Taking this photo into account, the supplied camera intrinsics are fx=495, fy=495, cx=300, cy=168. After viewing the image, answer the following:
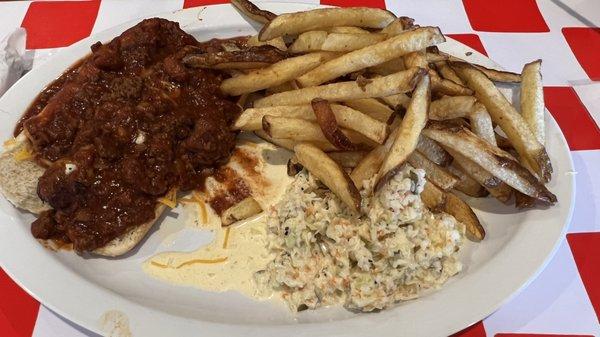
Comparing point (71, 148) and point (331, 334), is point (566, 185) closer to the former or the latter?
point (331, 334)

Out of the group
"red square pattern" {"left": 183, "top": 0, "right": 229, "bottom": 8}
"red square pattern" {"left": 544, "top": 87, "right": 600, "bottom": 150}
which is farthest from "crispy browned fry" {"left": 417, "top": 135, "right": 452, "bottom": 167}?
"red square pattern" {"left": 183, "top": 0, "right": 229, "bottom": 8}

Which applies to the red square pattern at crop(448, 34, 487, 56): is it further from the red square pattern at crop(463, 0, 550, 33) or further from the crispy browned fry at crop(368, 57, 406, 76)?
the crispy browned fry at crop(368, 57, 406, 76)

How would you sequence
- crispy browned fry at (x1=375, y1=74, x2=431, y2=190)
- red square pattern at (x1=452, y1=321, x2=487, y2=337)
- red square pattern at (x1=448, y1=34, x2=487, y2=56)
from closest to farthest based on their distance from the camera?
crispy browned fry at (x1=375, y1=74, x2=431, y2=190)
red square pattern at (x1=452, y1=321, x2=487, y2=337)
red square pattern at (x1=448, y1=34, x2=487, y2=56)

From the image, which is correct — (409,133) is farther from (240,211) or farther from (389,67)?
(240,211)

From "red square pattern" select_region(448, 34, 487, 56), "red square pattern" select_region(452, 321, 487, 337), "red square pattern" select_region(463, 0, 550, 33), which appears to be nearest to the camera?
"red square pattern" select_region(452, 321, 487, 337)

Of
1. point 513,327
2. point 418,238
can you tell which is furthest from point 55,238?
point 513,327

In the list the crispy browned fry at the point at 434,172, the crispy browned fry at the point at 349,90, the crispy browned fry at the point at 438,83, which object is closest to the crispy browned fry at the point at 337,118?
the crispy browned fry at the point at 349,90

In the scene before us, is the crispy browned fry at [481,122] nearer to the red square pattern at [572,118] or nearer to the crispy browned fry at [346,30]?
the crispy browned fry at [346,30]

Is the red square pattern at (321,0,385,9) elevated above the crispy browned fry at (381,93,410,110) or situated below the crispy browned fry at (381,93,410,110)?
below

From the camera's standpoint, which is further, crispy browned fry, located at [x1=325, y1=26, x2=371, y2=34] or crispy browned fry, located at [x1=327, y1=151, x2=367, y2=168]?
crispy browned fry, located at [x1=325, y1=26, x2=371, y2=34]
